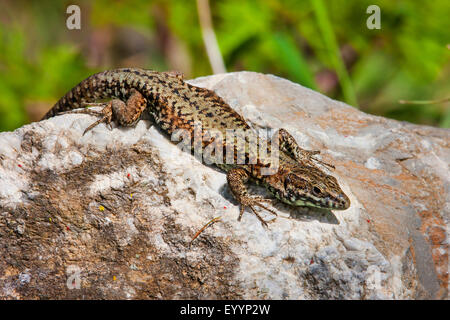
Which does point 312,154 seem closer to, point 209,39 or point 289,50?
point 289,50

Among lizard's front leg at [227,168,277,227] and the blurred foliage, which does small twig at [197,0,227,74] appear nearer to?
the blurred foliage

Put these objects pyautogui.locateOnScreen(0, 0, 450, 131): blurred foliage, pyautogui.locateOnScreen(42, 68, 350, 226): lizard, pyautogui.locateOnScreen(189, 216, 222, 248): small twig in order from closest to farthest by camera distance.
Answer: pyautogui.locateOnScreen(189, 216, 222, 248): small twig → pyautogui.locateOnScreen(42, 68, 350, 226): lizard → pyautogui.locateOnScreen(0, 0, 450, 131): blurred foliage

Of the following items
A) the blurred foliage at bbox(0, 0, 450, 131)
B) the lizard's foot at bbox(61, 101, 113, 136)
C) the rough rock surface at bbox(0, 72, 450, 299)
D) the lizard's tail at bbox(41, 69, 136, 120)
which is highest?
the blurred foliage at bbox(0, 0, 450, 131)

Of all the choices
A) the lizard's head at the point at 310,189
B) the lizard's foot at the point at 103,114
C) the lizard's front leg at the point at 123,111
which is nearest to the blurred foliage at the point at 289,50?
the lizard's foot at the point at 103,114

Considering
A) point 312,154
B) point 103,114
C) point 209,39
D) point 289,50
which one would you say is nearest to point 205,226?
point 312,154

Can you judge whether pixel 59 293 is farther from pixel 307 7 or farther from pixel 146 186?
pixel 307 7

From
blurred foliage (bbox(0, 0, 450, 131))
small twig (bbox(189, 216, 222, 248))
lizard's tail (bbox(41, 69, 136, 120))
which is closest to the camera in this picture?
small twig (bbox(189, 216, 222, 248))

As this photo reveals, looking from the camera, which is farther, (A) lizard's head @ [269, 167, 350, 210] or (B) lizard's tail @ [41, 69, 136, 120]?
(B) lizard's tail @ [41, 69, 136, 120]

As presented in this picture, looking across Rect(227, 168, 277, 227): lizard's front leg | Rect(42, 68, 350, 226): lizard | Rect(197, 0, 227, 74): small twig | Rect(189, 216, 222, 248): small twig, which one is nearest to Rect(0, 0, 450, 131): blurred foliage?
Rect(197, 0, 227, 74): small twig

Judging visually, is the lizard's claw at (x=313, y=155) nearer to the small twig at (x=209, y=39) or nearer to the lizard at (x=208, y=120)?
the lizard at (x=208, y=120)
